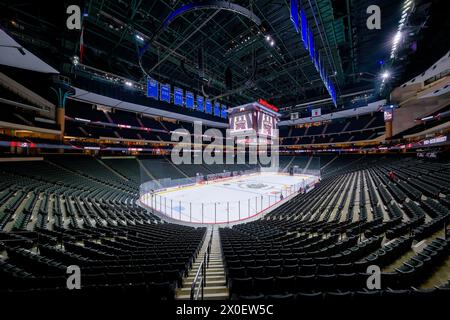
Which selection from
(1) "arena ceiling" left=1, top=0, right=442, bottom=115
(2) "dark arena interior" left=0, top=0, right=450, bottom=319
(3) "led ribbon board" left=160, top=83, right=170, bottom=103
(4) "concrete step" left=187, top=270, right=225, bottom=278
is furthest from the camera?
(3) "led ribbon board" left=160, top=83, right=170, bottom=103

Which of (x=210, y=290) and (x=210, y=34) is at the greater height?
→ (x=210, y=34)

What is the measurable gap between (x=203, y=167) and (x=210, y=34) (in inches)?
987

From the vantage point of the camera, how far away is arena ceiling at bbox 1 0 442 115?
37.2ft

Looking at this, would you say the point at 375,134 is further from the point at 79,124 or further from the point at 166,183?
the point at 79,124

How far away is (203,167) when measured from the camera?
36.0 meters

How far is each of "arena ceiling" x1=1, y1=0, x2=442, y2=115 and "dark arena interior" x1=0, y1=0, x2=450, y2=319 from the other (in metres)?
0.14

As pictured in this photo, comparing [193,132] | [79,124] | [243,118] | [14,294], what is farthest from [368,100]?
[79,124]

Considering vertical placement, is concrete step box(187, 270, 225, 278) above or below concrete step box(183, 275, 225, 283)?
below

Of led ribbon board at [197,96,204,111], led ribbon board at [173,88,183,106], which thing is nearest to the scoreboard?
led ribbon board at [197,96,204,111]

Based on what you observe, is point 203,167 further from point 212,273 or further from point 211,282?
point 211,282

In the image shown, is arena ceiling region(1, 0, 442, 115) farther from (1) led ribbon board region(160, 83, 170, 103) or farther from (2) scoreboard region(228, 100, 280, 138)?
(2) scoreboard region(228, 100, 280, 138)

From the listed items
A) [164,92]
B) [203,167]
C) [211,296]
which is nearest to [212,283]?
[211,296]

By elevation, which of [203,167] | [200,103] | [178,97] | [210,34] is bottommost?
[203,167]

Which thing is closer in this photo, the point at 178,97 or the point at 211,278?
the point at 211,278
